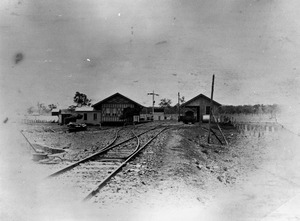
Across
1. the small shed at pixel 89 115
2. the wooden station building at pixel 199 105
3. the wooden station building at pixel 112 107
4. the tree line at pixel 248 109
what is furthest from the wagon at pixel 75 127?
the tree line at pixel 248 109

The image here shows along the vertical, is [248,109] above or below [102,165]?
above

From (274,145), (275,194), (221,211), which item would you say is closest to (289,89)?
(274,145)

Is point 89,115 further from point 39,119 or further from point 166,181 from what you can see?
point 166,181

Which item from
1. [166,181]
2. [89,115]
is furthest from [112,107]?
[166,181]

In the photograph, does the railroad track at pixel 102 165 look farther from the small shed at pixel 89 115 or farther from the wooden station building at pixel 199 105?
the wooden station building at pixel 199 105

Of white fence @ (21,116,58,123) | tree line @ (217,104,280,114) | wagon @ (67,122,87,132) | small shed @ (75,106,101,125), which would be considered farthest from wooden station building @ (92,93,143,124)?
tree line @ (217,104,280,114)

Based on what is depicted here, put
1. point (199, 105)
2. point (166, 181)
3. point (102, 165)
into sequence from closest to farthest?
point (166, 181) → point (199, 105) → point (102, 165)
